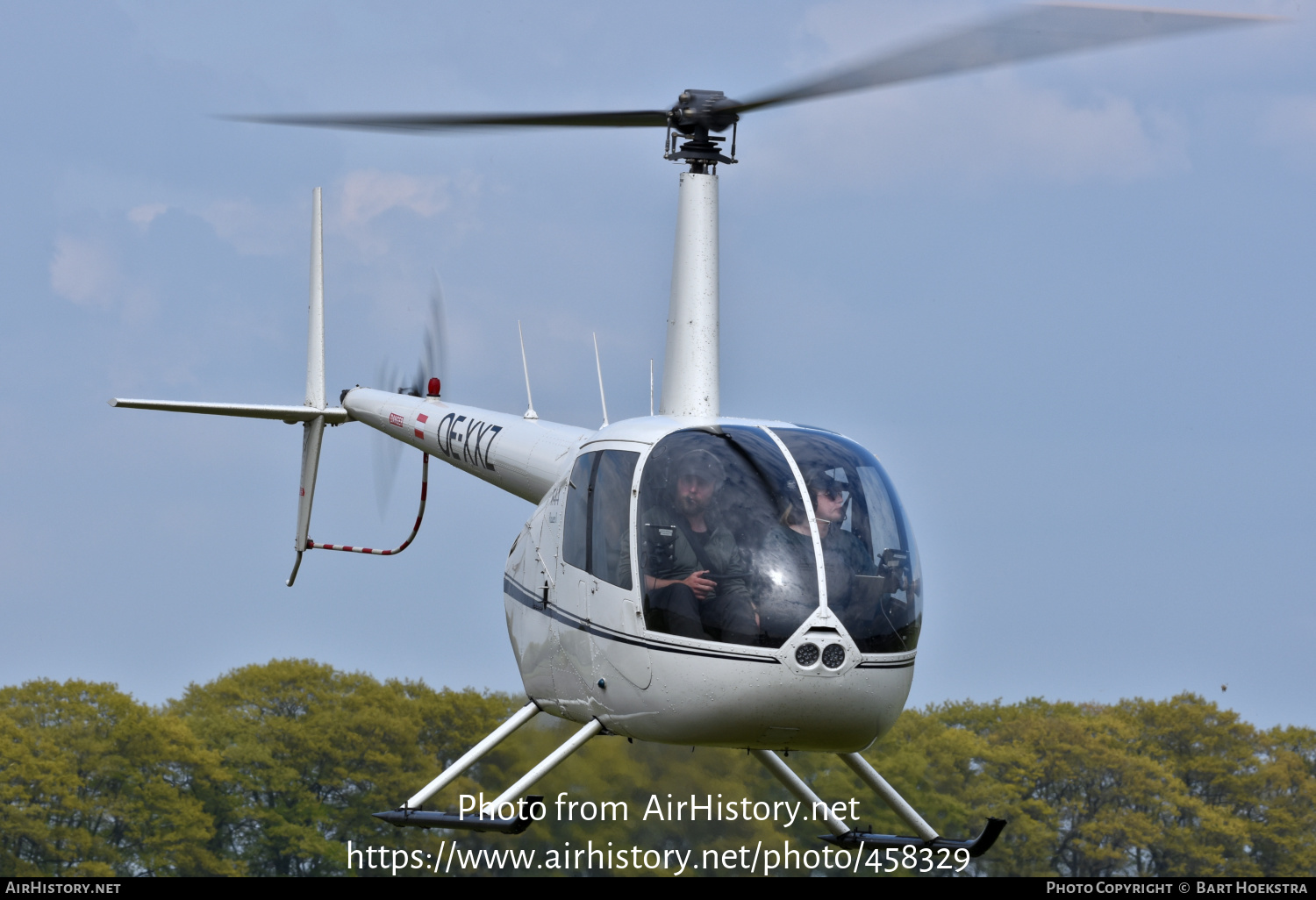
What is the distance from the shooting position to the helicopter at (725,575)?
35.7 feet

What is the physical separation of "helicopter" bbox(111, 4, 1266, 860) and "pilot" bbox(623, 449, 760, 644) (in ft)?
0.04

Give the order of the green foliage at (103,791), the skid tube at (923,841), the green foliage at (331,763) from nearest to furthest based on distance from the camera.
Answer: the skid tube at (923,841) < the green foliage at (103,791) < the green foliage at (331,763)

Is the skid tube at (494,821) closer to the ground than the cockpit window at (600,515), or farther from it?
closer to the ground

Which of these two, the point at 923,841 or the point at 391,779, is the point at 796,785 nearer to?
the point at 923,841

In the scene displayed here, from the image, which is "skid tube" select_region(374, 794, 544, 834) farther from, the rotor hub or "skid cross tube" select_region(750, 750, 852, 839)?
the rotor hub

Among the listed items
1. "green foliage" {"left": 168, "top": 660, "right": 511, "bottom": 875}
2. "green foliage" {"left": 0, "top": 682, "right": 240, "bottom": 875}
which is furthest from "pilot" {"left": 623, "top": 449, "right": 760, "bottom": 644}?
"green foliage" {"left": 0, "top": 682, "right": 240, "bottom": 875}

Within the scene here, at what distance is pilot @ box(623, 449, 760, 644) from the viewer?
1098cm

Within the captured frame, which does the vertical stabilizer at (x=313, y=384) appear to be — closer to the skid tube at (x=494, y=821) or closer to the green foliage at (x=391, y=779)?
the skid tube at (x=494, y=821)

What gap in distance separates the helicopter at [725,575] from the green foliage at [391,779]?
114 ft

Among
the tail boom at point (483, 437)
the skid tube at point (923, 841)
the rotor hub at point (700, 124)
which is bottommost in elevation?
the skid tube at point (923, 841)

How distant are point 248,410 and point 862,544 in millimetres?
11811

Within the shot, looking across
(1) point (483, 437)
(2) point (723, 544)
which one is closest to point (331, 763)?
(1) point (483, 437)

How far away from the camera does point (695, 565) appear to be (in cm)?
1121

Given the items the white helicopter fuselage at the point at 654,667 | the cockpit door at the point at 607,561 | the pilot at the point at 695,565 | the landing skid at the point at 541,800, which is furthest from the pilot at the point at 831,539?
the landing skid at the point at 541,800
